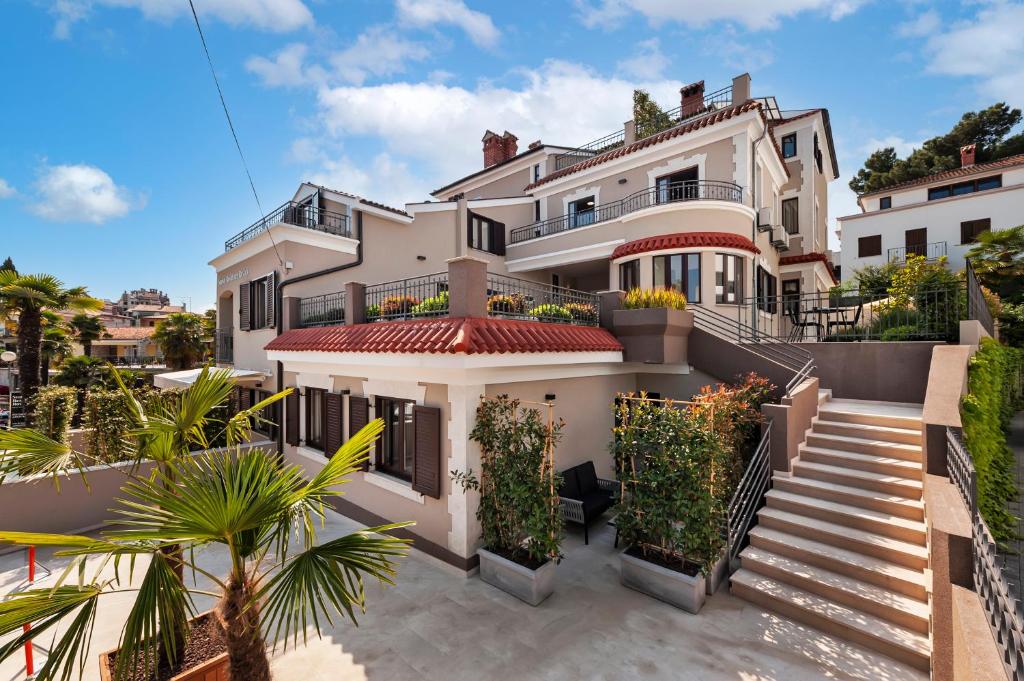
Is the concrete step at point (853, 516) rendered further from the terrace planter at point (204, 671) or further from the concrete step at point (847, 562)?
the terrace planter at point (204, 671)

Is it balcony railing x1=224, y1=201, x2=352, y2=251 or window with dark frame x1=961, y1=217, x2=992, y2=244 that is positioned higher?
Result: window with dark frame x1=961, y1=217, x2=992, y2=244

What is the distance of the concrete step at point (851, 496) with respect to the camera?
19.7 feet

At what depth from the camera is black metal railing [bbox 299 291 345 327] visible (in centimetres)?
1020

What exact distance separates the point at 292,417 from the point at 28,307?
10.6 meters

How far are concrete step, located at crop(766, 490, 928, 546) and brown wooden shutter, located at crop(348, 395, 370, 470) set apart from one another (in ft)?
23.7

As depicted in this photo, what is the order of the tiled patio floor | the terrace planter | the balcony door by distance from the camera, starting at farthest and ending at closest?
the balcony door → the tiled patio floor → the terrace planter

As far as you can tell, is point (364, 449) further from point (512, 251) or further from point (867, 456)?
point (512, 251)

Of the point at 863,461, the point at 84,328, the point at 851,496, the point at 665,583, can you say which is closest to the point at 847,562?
the point at 851,496

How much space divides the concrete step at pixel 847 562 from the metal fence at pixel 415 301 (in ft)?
20.5

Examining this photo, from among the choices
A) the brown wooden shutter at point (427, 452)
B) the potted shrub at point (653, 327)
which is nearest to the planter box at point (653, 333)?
the potted shrub at point (653, 327)

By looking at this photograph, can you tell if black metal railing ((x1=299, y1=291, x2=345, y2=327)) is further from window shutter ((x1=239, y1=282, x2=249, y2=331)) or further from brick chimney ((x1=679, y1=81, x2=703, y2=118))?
brick chimney ((x1=679, y1=81, x2=703, y2=118))

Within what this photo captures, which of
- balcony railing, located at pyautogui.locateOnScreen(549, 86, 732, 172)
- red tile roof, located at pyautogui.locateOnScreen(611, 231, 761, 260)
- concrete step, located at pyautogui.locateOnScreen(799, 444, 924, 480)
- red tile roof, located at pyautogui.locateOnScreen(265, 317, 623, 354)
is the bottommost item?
concrete step, located at pyautogui.locateOnScreen(799, 444, 924, 480)

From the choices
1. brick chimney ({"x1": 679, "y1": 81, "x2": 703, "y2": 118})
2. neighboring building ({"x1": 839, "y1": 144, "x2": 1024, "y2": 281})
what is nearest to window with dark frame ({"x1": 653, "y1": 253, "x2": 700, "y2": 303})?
brick chimney ({"x1": 679, "y1": 81, "x2": 703, "y2": 118})

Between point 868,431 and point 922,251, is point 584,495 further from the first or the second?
point 922,251
